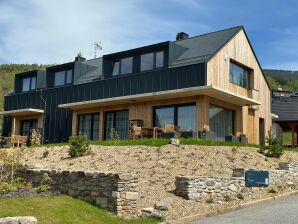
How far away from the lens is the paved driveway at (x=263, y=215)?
34.7 ft

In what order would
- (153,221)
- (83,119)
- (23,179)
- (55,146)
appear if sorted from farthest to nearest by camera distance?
(83,119) → (55,146) → (23,179) → (153,221)

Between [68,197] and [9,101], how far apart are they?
2228 cm

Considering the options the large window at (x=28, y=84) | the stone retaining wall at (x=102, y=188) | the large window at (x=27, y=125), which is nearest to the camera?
the stone retaining wall at (x=102, y=188)

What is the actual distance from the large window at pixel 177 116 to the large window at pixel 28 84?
12.3 meters

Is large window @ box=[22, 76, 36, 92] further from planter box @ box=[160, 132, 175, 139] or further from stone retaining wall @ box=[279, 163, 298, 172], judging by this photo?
stone retaining wall @ box=[279, 163, 298, 172]

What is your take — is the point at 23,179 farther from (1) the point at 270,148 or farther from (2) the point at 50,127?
(2) the point at 50,127

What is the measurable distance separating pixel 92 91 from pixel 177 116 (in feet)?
21.7

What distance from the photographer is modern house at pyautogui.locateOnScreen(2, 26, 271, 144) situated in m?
22.3

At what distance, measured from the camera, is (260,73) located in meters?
27.9

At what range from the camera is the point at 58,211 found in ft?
34.3

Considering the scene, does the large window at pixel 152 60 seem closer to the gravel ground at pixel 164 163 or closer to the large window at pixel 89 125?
the large window at pixel 89 125

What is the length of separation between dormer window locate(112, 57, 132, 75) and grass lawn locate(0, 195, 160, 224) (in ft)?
48.7

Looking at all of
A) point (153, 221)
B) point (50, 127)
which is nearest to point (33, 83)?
point (50, 127)

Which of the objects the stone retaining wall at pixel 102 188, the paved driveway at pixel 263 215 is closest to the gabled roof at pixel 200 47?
the paved driveway at pixel 263 215
